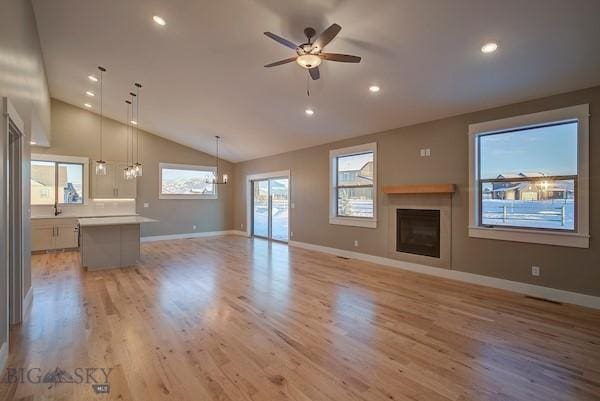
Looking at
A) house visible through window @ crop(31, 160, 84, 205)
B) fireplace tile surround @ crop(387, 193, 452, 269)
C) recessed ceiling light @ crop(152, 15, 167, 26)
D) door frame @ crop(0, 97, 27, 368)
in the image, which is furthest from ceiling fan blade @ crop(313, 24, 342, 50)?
house visible through window @ crop(31, 160, 84, 205)

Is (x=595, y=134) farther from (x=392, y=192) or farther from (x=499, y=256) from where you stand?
(x=392, y=192)

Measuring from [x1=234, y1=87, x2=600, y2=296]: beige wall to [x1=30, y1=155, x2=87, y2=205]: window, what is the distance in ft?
19.3

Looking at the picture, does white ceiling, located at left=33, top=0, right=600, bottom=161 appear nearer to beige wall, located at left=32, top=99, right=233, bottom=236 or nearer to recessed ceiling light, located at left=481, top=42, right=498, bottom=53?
recessed ceiling light, located at left=481, top=42, right=498, bottom=53

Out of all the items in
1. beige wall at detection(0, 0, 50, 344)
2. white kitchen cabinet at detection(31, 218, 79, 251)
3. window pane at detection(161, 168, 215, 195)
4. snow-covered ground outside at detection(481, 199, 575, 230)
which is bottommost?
white kitchen cabinet at detection(31, 218, 79, 251)

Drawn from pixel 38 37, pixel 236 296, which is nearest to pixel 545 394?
pixel 236 296

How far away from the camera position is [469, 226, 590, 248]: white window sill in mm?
3561

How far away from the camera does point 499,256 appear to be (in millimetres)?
4203

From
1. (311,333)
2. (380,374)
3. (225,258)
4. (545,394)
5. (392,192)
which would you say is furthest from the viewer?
(225,258)

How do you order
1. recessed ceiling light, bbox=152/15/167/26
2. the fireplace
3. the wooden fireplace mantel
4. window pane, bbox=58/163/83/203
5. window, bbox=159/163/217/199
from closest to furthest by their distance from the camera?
recessed ceiling light, bbox=152/15/167/26, the wooden fireplace mantel, the fireplace, window pane, bbox=58/163/83/203, window, bbox=159/163/217/199

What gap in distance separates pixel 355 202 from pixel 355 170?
73 cm

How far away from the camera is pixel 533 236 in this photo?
3.91 metres

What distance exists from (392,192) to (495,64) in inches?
102

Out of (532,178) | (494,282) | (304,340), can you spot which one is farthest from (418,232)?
(304,340)

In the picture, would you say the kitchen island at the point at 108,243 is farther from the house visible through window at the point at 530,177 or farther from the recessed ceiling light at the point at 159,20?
the house visible through window at the point at 530,177
